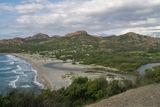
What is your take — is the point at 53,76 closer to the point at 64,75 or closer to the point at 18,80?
the point at 64,75

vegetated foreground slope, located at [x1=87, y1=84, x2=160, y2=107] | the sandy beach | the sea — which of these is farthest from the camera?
the sandy beach

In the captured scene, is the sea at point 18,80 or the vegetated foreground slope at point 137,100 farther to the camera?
the sea at point 18,80

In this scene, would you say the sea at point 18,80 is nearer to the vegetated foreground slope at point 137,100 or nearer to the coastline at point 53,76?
the coastline at point 53,76

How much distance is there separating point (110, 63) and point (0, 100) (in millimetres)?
84955

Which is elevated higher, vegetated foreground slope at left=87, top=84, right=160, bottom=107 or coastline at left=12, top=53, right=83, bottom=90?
vegetated foreground slope at left=87, top=84, right=160, bottom=107

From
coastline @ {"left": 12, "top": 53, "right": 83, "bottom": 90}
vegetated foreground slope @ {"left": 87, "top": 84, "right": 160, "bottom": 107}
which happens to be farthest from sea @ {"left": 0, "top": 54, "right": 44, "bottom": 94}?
vegetated foreground slope @ {"left": 87, "top": 84, "right": 160, "bottom": 107}

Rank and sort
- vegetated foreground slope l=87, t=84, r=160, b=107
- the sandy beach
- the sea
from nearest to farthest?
vegetated foreground slope l=87, t=84, r=160, b=107 < the sea < the sandy beach

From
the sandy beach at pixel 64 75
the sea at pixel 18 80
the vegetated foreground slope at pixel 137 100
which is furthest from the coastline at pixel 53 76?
the vegetated foreground slope at pixel 137 100

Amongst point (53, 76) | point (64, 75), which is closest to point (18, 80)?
point (53, 76)

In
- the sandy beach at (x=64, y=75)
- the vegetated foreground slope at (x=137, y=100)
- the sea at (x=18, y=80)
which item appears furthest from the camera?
the sandy beach at (x=64, y=75)

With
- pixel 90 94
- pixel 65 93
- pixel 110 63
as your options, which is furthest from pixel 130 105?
pixel 110 63

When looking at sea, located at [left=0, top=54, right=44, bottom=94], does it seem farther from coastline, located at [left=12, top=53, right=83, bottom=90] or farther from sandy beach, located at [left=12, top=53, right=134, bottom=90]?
sandy beach, located at [left=12, top=53, right=134, bottom=90]

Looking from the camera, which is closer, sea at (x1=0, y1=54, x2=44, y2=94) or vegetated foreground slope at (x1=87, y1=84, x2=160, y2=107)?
vegetated foreground slope at (x1=87, y1=84, x2=160, y2=107)

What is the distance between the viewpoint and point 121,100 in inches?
539
